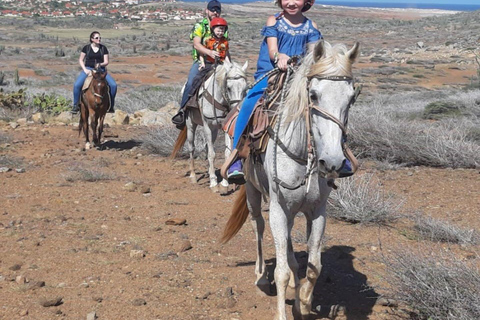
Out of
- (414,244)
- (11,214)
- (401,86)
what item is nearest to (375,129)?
(414,244)

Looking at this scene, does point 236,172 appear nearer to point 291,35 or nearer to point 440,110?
point 291,35

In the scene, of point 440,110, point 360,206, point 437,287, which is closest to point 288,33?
point 437,287

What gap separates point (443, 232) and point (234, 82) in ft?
12.3

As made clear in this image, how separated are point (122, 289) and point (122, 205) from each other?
3.13 meters

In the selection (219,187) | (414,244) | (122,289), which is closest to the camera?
(122,289)

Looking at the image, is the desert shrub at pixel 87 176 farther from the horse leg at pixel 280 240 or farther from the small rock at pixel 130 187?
the horse leg at pixel 280 240

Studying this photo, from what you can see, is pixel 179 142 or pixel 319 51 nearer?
pixel 319 51

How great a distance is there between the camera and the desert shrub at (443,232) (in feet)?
21.1

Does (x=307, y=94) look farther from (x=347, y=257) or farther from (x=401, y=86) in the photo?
(x=401, y=86)

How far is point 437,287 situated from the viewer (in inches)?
171

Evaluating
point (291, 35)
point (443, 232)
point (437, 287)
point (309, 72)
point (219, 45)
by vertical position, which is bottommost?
point (443, 232)

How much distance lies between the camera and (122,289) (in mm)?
5410

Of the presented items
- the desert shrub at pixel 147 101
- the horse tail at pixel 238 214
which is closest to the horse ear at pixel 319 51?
the horse tail at pixel 238 214

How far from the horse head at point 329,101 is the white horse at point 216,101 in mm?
4472
